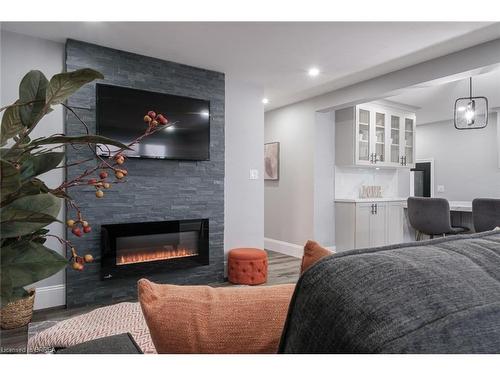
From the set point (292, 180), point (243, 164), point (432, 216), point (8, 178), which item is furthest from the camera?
point (292, 180)

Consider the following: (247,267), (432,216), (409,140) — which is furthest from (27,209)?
(409,140)

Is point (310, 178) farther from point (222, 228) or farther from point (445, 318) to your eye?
point (445, 318)

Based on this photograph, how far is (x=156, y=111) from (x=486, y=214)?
140 inches

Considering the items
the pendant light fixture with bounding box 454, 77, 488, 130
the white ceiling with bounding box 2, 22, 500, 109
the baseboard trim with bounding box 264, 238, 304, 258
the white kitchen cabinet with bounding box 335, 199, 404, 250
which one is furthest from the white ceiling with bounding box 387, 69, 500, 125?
the baseboard trim with bounding box 264, 238, 304, 258

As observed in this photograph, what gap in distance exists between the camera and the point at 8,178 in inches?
14.1

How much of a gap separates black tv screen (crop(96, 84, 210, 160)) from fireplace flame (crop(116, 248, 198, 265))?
936 mm

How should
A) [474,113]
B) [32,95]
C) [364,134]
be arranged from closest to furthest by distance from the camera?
[32,95] → [474,113] → [364,134]

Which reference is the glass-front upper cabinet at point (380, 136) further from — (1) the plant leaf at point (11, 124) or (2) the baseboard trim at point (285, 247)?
(1) the plant leaf at point (11, 124)

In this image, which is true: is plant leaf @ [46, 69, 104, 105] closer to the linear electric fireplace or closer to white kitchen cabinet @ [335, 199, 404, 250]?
the linear electric fireplace

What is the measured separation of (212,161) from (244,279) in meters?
1.32

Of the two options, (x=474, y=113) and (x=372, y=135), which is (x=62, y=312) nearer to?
(x=372, y=135)

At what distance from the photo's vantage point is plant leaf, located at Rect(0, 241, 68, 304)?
15.3 inches
